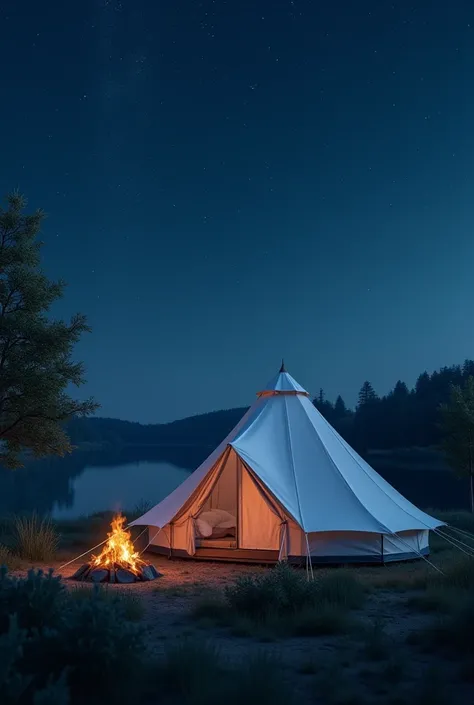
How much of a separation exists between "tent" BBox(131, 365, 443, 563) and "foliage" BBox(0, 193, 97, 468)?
213 centimetres

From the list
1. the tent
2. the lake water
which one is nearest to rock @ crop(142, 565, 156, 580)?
the tent

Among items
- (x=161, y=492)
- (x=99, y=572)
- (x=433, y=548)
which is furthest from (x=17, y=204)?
(x=161, y=492)

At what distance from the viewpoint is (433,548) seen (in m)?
12.5

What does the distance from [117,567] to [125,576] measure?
0.20 m

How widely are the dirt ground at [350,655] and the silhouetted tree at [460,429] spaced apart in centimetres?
1351

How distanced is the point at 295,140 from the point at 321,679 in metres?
13.4

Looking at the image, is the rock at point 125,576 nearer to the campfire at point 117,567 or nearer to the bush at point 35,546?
the campfire at point 117,567

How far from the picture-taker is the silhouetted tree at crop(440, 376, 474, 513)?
21172 mm

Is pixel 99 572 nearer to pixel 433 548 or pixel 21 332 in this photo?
pixel 21 332

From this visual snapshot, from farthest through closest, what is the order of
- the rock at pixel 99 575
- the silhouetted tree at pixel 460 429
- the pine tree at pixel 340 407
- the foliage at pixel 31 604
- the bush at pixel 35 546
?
the pine tree at pixel 340 407, the silhouetted tree at pixel 460 429, the bush at pixel 35 546, the rock at pixel 99 575, the foliage at pixel 31 604

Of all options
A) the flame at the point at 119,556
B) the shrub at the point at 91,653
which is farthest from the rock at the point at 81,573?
the shrub at the point at 91,653

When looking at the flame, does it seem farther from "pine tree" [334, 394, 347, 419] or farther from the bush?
"pine tree" [334, 394, 347, 419]

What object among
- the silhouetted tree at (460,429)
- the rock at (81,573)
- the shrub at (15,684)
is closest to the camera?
the shrub at (15,684)

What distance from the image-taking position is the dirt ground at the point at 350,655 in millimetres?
4384
